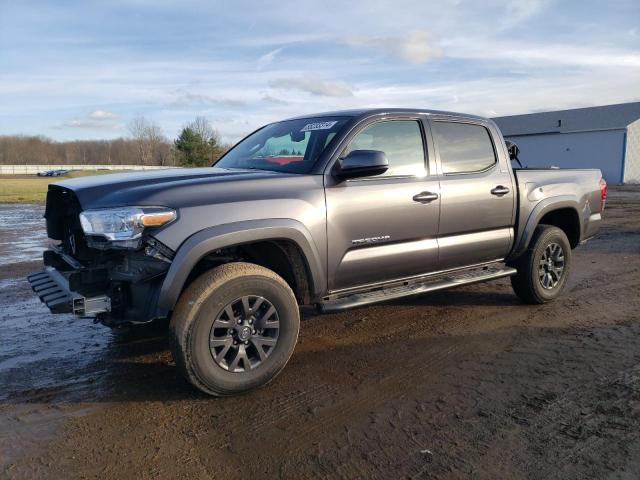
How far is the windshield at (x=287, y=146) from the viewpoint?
418 centimetres

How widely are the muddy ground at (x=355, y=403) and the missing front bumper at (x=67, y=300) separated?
672 millimetres

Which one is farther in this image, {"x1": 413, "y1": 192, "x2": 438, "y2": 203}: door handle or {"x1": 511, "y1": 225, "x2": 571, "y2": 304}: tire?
{"x1": 511, "y1": 225, "x2": 571, "y2": 304}: tire

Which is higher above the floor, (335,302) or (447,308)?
(335,302)

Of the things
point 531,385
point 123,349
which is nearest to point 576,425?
point 531,385

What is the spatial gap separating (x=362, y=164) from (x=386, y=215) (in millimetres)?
560

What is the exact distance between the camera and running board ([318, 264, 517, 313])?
13.0 feet

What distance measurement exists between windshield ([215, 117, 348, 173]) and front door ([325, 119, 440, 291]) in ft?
0.88

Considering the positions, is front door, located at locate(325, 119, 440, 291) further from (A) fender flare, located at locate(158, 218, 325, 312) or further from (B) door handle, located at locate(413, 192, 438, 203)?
(A) fender flare, located at locate(158, 218, 325, 312)

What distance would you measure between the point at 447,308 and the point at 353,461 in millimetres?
3161

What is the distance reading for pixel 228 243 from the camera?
335 cm

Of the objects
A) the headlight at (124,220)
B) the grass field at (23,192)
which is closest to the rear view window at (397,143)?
the headlight at (124,220)

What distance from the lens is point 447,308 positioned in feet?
18.4

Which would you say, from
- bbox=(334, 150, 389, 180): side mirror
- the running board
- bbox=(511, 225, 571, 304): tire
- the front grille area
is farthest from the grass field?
bbox=(511, 225, 571, 304): tire

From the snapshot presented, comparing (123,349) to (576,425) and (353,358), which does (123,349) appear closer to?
(353,358)
